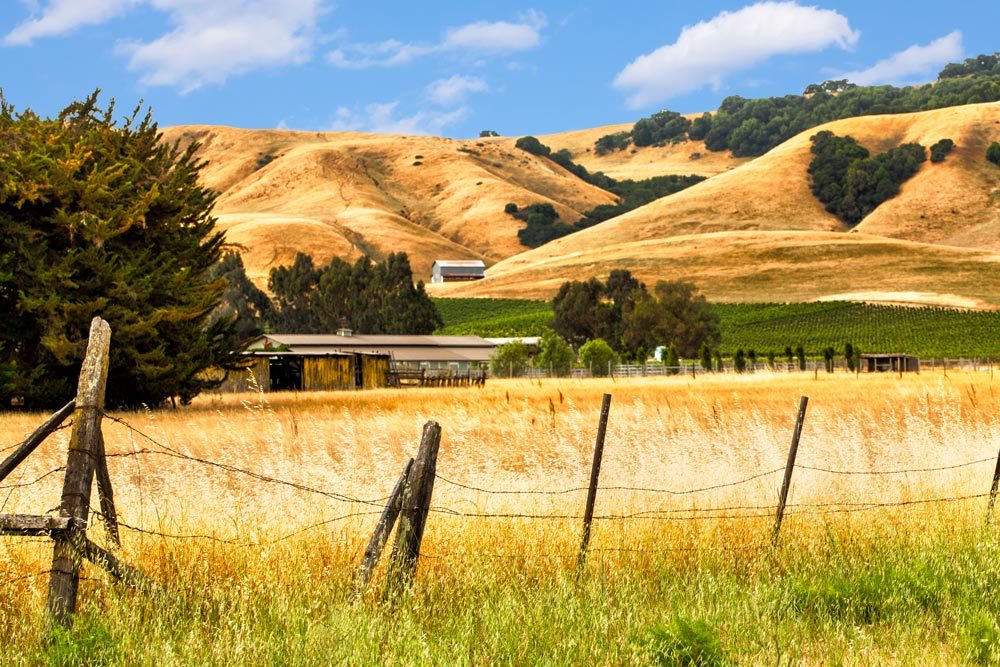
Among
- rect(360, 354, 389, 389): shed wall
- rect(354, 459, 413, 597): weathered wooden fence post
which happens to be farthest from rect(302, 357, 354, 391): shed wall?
rect(354, 459, 413, 597): weathered wooden fence post

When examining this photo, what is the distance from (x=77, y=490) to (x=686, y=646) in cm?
422

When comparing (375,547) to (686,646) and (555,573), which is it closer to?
(555,573)

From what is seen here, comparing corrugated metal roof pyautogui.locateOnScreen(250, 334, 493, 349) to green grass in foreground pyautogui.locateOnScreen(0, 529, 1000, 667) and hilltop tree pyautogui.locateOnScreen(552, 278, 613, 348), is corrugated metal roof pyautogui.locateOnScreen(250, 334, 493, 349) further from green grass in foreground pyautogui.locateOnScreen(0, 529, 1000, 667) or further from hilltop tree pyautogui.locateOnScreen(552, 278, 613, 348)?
green grass in foreground pyautogui.locateOnScreen(0, 529, 1000, 667)

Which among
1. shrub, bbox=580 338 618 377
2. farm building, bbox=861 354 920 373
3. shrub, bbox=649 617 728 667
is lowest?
farm building, bbox=861 354 920 373

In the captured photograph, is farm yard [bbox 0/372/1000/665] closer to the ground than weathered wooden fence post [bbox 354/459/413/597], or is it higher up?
closer to the ground

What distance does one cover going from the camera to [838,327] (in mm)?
112062

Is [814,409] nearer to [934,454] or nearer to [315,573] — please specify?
[934,454]

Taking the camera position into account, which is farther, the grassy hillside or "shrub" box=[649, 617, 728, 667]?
the grassy hillside

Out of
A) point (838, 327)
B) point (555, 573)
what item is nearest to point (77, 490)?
point (555, 573)

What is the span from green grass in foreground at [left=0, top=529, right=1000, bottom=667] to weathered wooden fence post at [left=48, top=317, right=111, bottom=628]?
25 cm

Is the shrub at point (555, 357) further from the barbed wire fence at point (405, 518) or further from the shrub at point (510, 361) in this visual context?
the barbed wire fence at point (405, 518)

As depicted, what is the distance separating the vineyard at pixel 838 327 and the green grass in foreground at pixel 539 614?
8424cm

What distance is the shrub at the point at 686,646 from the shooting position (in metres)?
6.77

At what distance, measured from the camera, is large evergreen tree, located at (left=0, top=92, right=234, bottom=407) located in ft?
98.7
